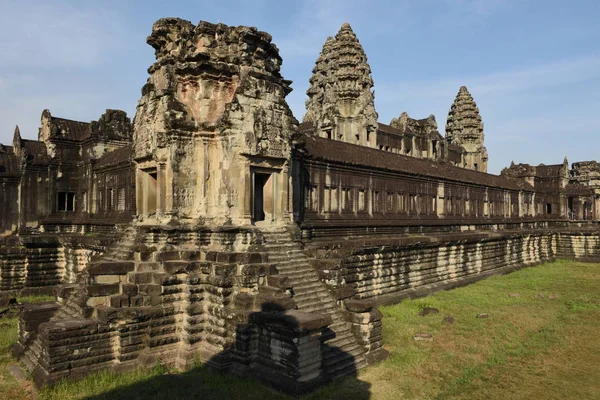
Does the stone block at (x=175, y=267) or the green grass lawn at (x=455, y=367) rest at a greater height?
the stone block at (x=175, y=267)

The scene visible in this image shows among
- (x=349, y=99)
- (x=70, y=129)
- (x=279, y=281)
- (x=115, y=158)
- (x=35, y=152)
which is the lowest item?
(x=279, y=281)

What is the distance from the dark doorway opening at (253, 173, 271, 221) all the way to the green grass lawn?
494 cm

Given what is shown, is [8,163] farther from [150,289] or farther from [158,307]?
[158,307]

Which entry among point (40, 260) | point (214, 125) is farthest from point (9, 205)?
point (214, 125)

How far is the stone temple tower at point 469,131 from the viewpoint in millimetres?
54219

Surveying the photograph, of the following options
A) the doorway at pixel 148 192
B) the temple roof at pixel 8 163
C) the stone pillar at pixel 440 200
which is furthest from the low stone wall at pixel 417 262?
the temple roof at pixel 8 163

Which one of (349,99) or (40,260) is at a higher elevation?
(349,99)

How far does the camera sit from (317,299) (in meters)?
11.9

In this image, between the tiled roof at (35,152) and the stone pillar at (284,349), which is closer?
the stone pillar at (284,349)

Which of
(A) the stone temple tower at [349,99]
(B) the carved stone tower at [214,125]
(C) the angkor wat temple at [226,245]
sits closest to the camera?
(C) the angkor wat temple at [226,245]

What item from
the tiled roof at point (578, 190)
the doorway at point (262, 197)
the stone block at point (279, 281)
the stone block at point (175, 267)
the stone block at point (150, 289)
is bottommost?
the stone block at point (150, 289)

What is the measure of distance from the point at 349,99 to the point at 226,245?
85.4 ft

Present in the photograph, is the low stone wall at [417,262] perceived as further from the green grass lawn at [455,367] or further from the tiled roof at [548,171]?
the tiled roof at [548,171]

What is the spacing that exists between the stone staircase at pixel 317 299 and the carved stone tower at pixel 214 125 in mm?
1051
